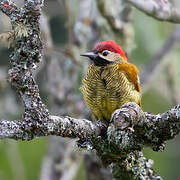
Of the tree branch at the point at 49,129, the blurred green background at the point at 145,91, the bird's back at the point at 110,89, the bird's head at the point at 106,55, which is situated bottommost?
the tree branch at the point at 49,129

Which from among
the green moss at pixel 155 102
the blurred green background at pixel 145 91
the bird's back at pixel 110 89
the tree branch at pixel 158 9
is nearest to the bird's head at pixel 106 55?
the bird's back at pixel 110 89

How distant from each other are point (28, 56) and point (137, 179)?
1.17m

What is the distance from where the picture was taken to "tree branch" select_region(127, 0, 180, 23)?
3510 mm

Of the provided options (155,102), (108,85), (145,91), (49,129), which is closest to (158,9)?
(108,85)

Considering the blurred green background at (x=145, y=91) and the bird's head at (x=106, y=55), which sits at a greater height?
the blurred green background at (x=145, y=91)

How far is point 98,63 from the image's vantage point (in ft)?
14.0

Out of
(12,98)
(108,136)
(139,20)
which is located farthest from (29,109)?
(139,20)

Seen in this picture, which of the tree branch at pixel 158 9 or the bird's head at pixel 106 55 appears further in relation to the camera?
the bird's head at pixel 106 55

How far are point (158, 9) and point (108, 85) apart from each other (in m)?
0.76

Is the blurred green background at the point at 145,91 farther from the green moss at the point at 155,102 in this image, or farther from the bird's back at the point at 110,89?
the bird's back at the point at 110,89

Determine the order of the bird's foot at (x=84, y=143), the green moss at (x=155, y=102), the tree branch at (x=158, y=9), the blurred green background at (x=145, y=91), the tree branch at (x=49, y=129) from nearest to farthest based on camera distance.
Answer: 1. the tree branch at (x=49, y=129)
2. the bird's foot at (x=84, y=143)
3. the tree branch at (x=158, y=9)
4. the blurred green background at (x=145, y=91)
5. the green moss at (x=155, y=102)

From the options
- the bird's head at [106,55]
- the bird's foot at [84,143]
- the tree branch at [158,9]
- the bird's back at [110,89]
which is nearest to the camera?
the bird's foot at [84,143]

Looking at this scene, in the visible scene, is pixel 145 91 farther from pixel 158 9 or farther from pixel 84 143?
pixel 84 143

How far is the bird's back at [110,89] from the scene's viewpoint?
3.82 meters
